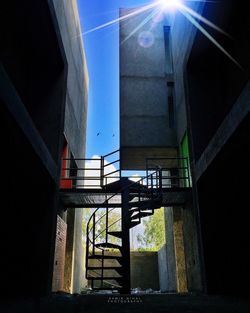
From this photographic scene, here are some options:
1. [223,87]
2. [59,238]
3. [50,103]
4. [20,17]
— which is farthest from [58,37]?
[59,238]

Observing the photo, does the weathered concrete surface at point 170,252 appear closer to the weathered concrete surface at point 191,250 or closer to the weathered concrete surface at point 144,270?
the weathered concrete surface at point 191,250

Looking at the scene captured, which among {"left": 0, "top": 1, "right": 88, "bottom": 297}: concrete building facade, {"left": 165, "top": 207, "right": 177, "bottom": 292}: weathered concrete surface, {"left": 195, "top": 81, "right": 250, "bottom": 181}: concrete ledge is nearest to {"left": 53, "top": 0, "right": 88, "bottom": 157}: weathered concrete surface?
{"left": 0, "top": 1, "right": 88, "bottom": 297}: concrete building facade

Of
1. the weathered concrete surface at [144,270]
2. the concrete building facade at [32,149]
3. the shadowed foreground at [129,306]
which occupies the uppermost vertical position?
the concrete building facade at [32,149]

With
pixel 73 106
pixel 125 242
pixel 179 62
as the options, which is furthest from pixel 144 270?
pixel 179 62

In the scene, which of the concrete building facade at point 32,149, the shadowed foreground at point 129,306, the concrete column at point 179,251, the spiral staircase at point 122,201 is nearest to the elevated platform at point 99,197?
the spiral staircase at point 122,201

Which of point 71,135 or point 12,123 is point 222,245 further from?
point 71,135

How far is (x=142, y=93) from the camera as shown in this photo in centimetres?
1030

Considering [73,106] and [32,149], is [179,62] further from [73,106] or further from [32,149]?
[32,149]

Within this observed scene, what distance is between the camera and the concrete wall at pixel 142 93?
9820mm

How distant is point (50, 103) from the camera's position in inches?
269

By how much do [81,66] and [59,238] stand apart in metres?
6.67

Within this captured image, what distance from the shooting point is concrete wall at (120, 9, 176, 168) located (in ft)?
32.2

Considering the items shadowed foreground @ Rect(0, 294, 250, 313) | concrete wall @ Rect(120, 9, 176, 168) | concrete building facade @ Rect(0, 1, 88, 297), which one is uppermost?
concrete wall @ Rect(120, 9, 176, 168)

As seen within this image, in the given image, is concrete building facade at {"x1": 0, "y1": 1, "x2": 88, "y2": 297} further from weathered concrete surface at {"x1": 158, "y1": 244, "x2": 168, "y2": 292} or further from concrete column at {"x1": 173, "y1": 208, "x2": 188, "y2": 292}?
weathered concrete surface at {"x1": 158, "y1": 244, "x2": 168, "y2": 292}
